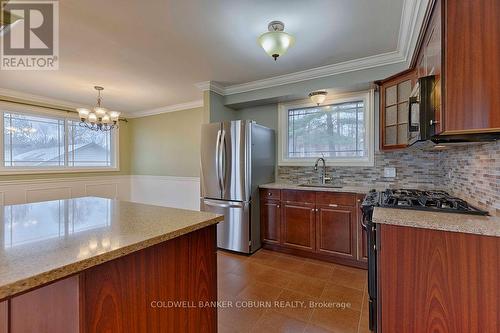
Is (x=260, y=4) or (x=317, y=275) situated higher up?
(x=260, y=4)

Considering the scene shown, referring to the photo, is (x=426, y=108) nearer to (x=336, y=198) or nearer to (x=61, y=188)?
(x=336, y=198)

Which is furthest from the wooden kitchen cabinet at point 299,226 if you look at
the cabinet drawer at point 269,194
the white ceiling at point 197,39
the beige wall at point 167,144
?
the beige wall at point 167,144

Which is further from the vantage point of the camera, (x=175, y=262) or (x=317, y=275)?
(x=317, y=275)

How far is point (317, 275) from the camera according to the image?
2646 mm

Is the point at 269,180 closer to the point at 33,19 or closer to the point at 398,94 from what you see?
the point at 398,94

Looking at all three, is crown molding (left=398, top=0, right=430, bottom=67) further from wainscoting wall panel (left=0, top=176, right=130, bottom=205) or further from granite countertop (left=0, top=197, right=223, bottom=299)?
wainscoting wall panel (left=0, top=176, right=130, bottom=205)

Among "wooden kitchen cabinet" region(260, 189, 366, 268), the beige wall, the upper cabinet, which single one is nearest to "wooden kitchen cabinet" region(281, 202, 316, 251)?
"wooden kitchen cabinet" region(260, 189, 366, 268)

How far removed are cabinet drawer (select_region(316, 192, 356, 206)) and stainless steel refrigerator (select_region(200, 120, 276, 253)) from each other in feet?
2.87

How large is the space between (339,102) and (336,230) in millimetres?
1771

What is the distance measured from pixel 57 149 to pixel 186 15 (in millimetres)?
4104

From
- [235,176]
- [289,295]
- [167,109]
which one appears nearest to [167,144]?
[167,109]

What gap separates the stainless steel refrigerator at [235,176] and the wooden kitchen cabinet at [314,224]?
0.70ft

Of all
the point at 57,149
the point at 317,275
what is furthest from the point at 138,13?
the point at 57,149

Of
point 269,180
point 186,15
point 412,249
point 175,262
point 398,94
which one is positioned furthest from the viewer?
point 269,180
